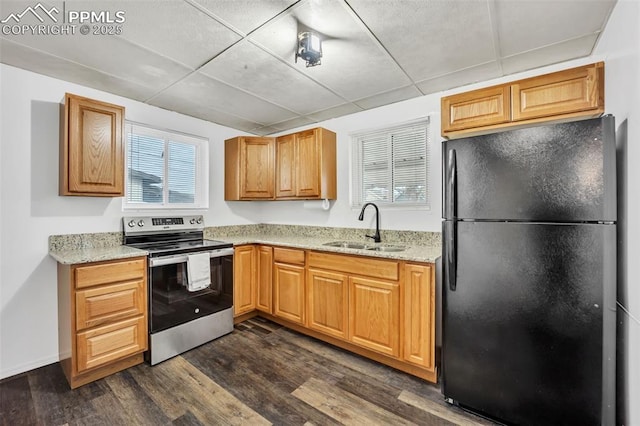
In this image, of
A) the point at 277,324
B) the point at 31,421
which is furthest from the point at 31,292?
the point at 277,324

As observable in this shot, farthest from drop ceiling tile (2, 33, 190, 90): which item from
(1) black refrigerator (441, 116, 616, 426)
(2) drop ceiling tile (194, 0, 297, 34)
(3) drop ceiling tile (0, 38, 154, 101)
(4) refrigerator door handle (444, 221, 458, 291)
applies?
(4) refrigerator door handle (444, 221, 458, 291)

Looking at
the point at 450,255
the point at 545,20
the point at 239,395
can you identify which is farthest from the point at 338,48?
the point at 239,395

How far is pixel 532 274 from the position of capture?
159 cm

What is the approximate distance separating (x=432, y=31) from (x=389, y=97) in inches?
41.5

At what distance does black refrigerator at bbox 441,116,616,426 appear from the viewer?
143cm

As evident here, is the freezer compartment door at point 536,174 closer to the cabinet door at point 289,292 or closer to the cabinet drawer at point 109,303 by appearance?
the cabinet door at point 289,292

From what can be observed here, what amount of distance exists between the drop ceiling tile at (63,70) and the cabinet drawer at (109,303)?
1.75 m

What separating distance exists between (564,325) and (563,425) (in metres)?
0.55

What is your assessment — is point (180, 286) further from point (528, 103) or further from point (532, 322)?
point (528, 103)

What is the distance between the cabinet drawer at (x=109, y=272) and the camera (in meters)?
2.05

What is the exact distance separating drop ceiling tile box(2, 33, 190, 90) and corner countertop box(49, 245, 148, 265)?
1481 millimetres

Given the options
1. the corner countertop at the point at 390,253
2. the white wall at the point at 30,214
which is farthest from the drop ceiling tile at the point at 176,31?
the corner countertop at the point at 390,253

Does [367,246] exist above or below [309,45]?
below

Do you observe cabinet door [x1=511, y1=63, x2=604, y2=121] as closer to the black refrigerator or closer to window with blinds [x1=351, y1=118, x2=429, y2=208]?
the black refrigerator
